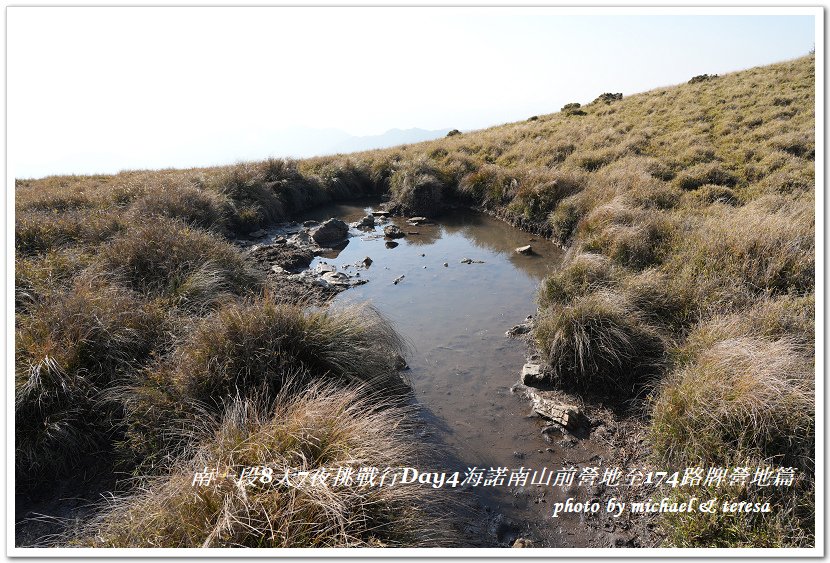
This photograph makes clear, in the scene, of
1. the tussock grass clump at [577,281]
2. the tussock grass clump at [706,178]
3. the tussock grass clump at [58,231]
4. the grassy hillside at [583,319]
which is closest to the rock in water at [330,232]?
the grassy hillside at [583,319]

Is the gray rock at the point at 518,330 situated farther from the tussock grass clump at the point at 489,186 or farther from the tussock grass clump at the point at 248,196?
the tussock grass clump at the point at 248,196

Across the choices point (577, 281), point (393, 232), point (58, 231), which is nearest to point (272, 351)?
point (577, 281)

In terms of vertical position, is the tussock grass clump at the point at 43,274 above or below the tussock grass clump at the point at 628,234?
above

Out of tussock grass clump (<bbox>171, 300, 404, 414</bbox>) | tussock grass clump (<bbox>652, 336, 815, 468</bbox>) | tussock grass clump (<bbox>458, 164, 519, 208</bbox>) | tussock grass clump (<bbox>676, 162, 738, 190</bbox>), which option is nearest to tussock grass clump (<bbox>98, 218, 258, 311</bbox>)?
tussock grass clump (<bbox>171, 300, 404, 414</bbox>)

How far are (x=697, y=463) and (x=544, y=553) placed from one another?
252 cm

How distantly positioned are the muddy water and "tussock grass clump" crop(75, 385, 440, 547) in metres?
1.38

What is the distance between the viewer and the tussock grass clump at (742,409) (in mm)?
4598

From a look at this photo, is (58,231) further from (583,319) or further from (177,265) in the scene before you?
(583,319)

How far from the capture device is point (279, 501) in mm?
3719

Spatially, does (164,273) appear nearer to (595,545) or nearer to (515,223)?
(595,545)

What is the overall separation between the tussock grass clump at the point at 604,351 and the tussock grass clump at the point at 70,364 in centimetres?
626

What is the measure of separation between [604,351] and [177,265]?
7.88m

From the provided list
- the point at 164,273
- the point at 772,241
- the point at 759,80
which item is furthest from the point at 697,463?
the point at 759,80

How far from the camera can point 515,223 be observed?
16594 mm
